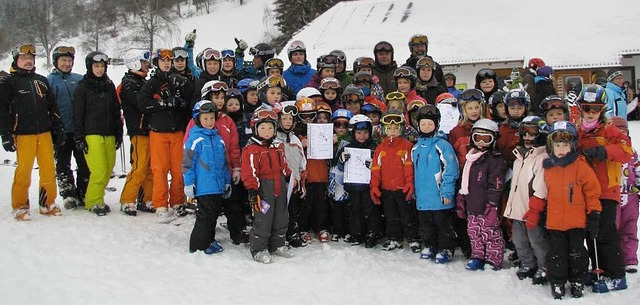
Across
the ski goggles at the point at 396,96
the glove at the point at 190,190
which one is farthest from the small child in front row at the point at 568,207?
the glove at the point at 190,190

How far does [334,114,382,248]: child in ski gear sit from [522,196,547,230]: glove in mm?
1970

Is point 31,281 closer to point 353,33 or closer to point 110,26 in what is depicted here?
point 353,33

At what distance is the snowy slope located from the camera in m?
22.1

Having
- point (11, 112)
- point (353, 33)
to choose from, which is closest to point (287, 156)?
point (11, 112)

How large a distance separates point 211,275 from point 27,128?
3547 millimetres

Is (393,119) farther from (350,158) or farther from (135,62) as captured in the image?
(135,62)

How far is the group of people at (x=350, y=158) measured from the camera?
4.77 m

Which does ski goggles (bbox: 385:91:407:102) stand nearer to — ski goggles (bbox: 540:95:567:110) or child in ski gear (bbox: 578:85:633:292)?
ski goggles (bbox: 540:95:567:110)

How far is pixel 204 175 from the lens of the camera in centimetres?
578

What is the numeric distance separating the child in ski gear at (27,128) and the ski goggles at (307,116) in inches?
136

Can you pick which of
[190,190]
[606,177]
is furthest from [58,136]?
[606,177]

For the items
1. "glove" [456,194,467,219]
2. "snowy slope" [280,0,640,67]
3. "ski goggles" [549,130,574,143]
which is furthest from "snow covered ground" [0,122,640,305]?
"snowy slope" [280,0,640,67]

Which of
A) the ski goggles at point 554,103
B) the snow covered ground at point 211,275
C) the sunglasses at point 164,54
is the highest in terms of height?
the sunglasses at point 164,54

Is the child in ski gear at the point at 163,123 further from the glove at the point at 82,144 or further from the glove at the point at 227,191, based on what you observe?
the glove at the point at 227,191
